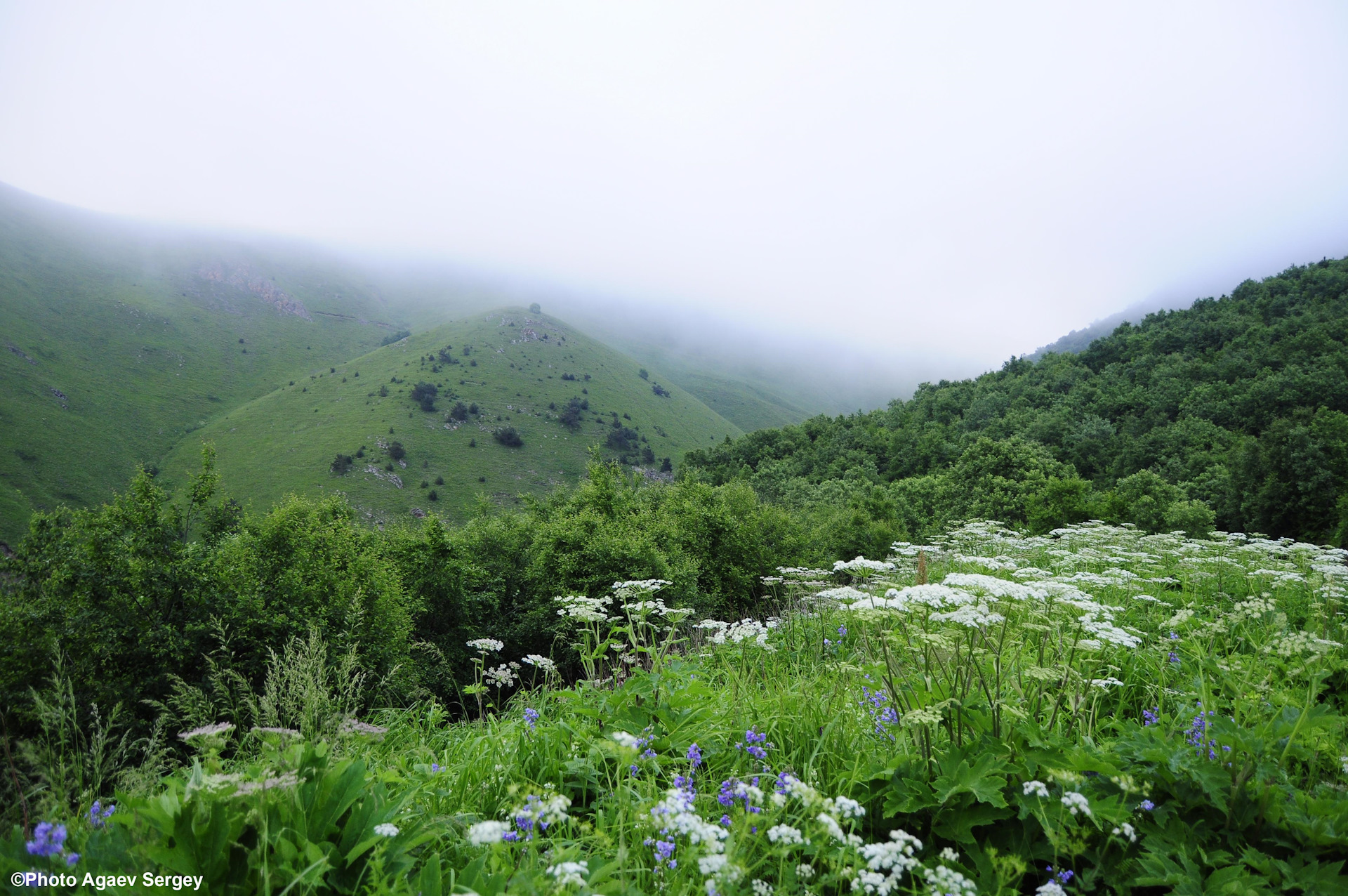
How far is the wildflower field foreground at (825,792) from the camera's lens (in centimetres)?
240

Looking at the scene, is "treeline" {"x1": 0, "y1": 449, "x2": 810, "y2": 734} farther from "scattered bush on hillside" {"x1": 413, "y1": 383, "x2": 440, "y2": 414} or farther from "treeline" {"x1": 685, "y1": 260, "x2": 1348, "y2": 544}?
"scattered bush on hillside" {"x1": 413, "y1": 383, "x2": 440, "y2": 414}

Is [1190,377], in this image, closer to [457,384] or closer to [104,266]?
[457,384]

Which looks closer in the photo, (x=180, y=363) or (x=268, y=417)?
(x=268, y=417)

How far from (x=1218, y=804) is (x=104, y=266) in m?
264

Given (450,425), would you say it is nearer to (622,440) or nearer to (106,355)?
(622,440)

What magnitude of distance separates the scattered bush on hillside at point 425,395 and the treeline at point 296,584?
111880mm

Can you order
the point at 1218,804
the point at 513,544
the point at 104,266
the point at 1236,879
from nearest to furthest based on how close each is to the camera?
1. the point at 1236,879
2. the point at 1218,804
3. the point at 513,544
4. the point at 104,266

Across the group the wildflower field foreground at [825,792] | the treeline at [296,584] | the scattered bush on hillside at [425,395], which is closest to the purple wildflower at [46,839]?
the wildflower field foreground at [825,792]

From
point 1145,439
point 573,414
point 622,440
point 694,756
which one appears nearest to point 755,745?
point 694,756

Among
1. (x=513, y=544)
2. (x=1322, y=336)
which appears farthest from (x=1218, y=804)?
(x=1322, y=336)

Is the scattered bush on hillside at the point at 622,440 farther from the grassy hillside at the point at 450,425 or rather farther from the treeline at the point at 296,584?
the treeline at the point at 296,584

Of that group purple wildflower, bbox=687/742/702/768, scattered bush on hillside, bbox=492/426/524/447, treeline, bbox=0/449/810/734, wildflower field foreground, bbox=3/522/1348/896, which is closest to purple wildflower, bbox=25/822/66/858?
wildflower field foreground, bbox=3/522/1348/896

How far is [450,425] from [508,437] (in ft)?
47.8

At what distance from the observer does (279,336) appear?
598 feet
